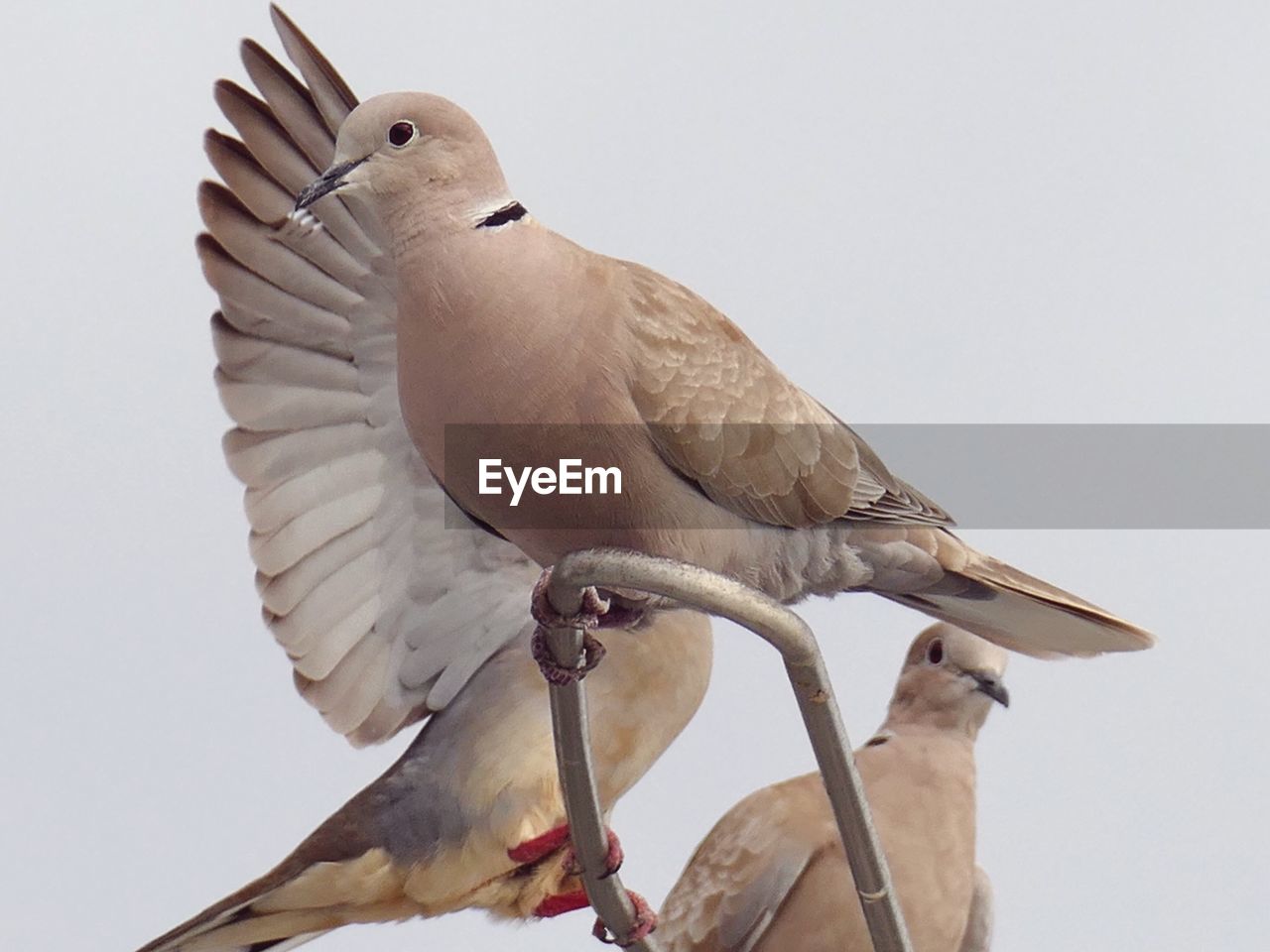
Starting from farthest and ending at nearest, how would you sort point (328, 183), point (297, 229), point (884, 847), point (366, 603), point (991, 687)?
point (991, 687) < point (884, 847) < point (366, 603) < point (297, 229) < point (328, 183)

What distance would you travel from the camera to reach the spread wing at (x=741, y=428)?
227 cm

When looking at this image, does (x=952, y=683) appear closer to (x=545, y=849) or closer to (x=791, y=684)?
(x=545, y=849)

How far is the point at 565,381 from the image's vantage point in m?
2.17

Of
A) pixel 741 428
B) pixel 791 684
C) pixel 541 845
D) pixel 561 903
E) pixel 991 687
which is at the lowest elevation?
pixel 561 903

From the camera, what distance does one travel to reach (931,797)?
10.8 feet

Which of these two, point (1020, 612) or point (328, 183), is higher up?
point (328, 183)

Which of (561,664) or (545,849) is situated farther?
(545,849)

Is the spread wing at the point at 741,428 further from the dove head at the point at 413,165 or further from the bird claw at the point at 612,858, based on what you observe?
the bird claw at the point at 612,858

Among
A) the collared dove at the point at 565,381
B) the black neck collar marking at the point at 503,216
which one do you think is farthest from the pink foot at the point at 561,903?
the black neck collar marking at the point at 503,216

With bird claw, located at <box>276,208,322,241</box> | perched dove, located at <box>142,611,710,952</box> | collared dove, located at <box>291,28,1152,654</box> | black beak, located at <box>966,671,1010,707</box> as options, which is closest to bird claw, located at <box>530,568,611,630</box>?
collared dove, located at <box>291,28,1152,654</box>

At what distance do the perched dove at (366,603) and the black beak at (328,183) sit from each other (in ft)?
2.06

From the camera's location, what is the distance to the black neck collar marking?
Answer: 221 cm

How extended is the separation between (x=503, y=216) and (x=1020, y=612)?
92 centimetres

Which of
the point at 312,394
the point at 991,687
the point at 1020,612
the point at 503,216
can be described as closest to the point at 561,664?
the point at 503,216
